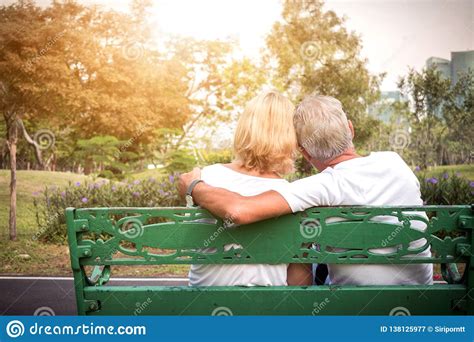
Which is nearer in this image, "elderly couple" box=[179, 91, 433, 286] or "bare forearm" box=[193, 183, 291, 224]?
"bare forearm" box=[193, 183, 291, 224]

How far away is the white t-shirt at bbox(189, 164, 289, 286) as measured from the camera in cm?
235

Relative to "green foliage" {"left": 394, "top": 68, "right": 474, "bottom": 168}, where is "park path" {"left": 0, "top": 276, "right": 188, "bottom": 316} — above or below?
below

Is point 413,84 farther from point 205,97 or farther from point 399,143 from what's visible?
point 205,97

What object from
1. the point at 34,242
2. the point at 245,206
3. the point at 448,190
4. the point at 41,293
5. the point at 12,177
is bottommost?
the point at 41,293

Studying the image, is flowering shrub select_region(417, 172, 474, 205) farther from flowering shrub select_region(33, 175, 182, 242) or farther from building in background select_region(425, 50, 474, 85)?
flowering shrub select_region(33, 175, 182, 242)

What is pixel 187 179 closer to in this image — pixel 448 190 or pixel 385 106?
pixel 448 190

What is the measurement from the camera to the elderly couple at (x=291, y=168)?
7.67ft

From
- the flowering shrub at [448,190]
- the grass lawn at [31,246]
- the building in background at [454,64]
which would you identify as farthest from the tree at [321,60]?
the grass lawn at [31,246]

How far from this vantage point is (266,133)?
238 cm

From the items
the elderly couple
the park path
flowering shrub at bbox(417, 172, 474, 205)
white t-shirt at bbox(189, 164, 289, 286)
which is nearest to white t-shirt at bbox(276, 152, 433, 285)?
the elderly couple

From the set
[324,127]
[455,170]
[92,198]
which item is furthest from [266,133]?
[455,170]

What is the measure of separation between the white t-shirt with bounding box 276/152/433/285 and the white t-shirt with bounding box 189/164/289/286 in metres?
0.18

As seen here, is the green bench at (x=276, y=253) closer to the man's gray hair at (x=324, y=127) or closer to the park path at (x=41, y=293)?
the man's gray hair at (x=324, y=127)

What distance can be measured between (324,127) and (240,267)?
0.73 metres
